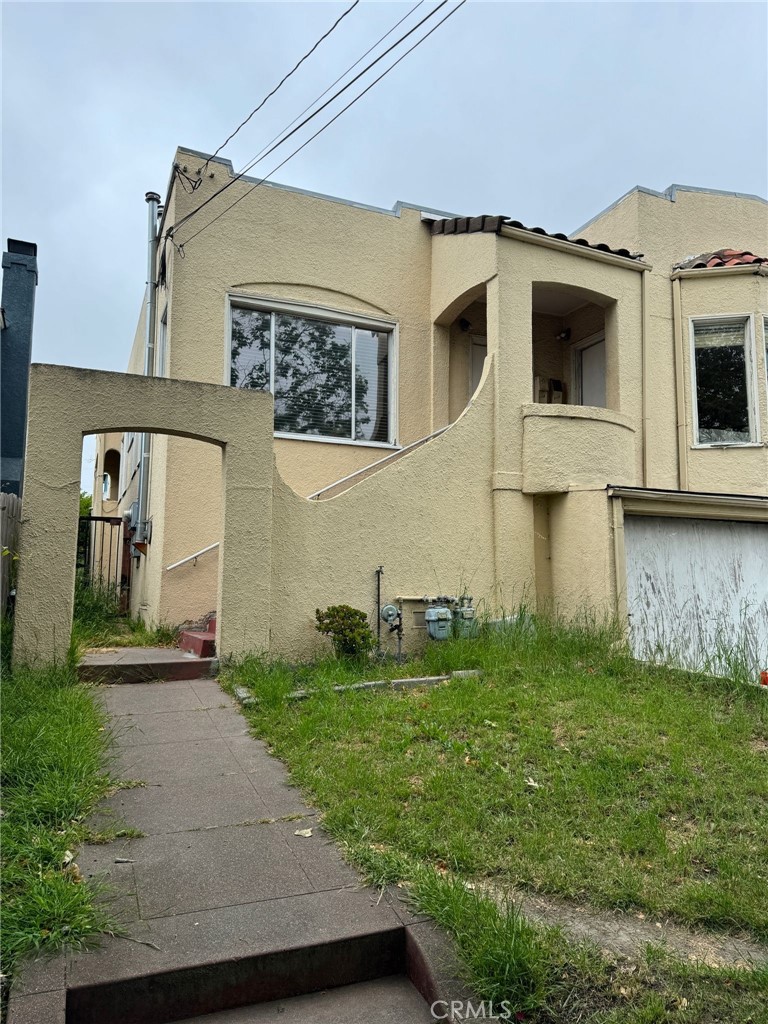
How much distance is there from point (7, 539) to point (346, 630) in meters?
3.46

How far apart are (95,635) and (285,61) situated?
6.78 metres

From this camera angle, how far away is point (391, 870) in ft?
10.7

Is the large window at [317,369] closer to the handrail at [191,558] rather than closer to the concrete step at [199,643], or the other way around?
the handrail at [191,558]

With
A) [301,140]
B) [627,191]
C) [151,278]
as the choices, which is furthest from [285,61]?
[627,191]

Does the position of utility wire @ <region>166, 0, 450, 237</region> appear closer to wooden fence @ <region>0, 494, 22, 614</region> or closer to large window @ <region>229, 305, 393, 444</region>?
large window @ <region>229, 305, 393, 444</region>

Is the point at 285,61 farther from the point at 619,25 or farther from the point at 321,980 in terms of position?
the point at 321,980

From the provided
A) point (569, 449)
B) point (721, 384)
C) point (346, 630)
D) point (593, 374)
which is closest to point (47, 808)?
point (346, 630)

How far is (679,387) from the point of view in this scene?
35.8 feet

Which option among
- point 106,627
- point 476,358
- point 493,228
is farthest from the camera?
point 476,358

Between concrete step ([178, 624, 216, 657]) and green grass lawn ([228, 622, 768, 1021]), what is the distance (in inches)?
30.4

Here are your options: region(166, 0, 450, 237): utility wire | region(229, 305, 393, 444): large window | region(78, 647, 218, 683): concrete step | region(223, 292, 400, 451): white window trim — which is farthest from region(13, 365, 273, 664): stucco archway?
region(166, 0, 450, 237): utility wire

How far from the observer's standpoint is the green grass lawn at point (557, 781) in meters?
3.24

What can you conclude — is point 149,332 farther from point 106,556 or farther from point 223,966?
point 223,966

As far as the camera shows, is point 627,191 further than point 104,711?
Yes
